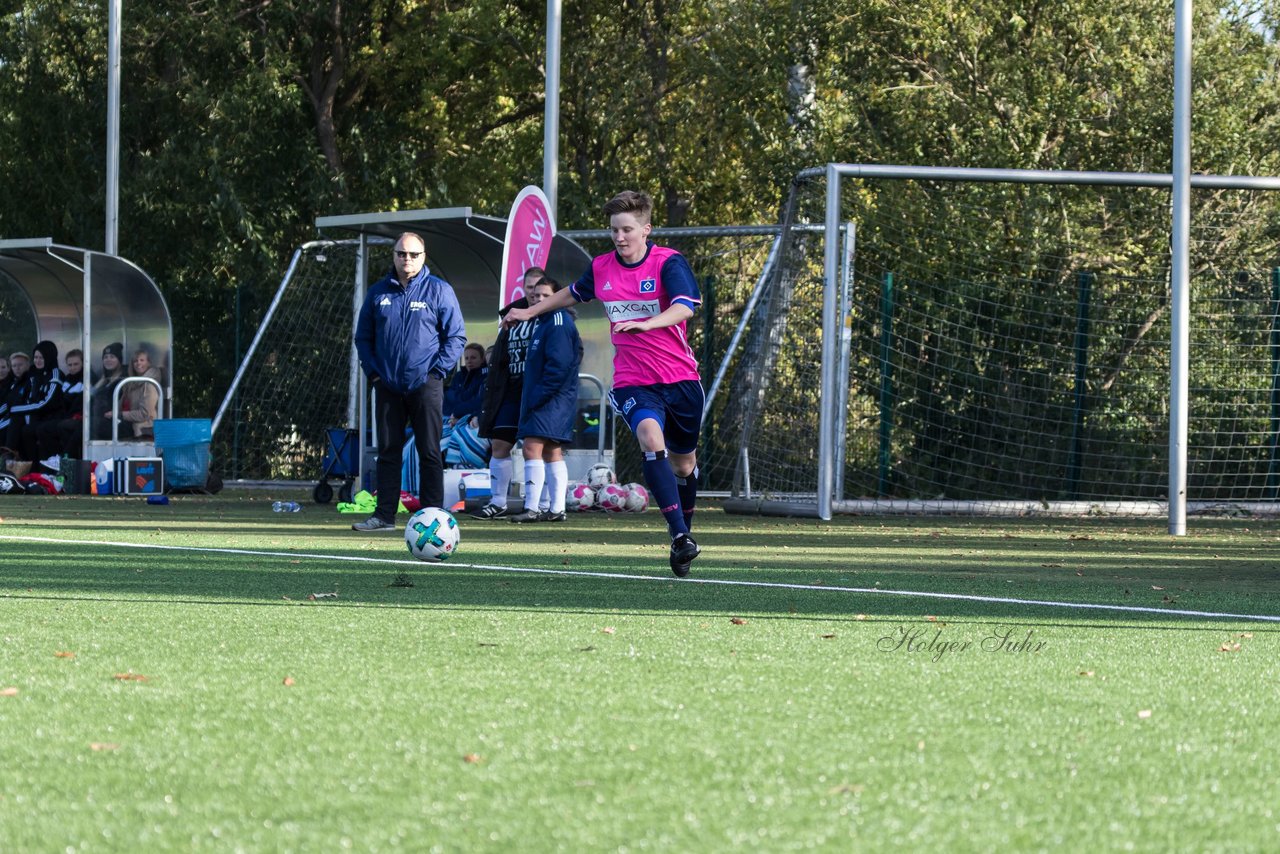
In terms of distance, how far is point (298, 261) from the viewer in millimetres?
21234

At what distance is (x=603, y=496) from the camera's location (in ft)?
52.0

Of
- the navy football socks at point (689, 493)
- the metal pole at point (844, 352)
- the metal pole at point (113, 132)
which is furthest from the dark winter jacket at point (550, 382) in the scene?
the metal pole at point (113, 132)

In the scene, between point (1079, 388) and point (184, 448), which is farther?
point (184, 448)

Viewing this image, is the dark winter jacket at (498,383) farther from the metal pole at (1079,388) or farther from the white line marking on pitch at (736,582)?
the metal pole at (1079,388)

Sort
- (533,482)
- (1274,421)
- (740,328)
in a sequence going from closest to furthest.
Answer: (533,482) < (1274,421) < (740,328)

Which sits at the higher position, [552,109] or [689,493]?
[552,109]

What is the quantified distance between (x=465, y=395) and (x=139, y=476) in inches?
181

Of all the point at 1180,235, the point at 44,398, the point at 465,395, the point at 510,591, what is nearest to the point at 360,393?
the point at 465,395

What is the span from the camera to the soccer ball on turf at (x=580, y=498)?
15727mm

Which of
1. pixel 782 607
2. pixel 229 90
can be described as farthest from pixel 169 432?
pixel 782 607

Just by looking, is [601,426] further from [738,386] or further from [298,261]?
[298,261]

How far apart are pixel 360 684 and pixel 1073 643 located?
241cm

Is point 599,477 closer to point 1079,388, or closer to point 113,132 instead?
point 1079,388

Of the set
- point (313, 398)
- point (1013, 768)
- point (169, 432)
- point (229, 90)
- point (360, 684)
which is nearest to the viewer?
point (1013, 768)
